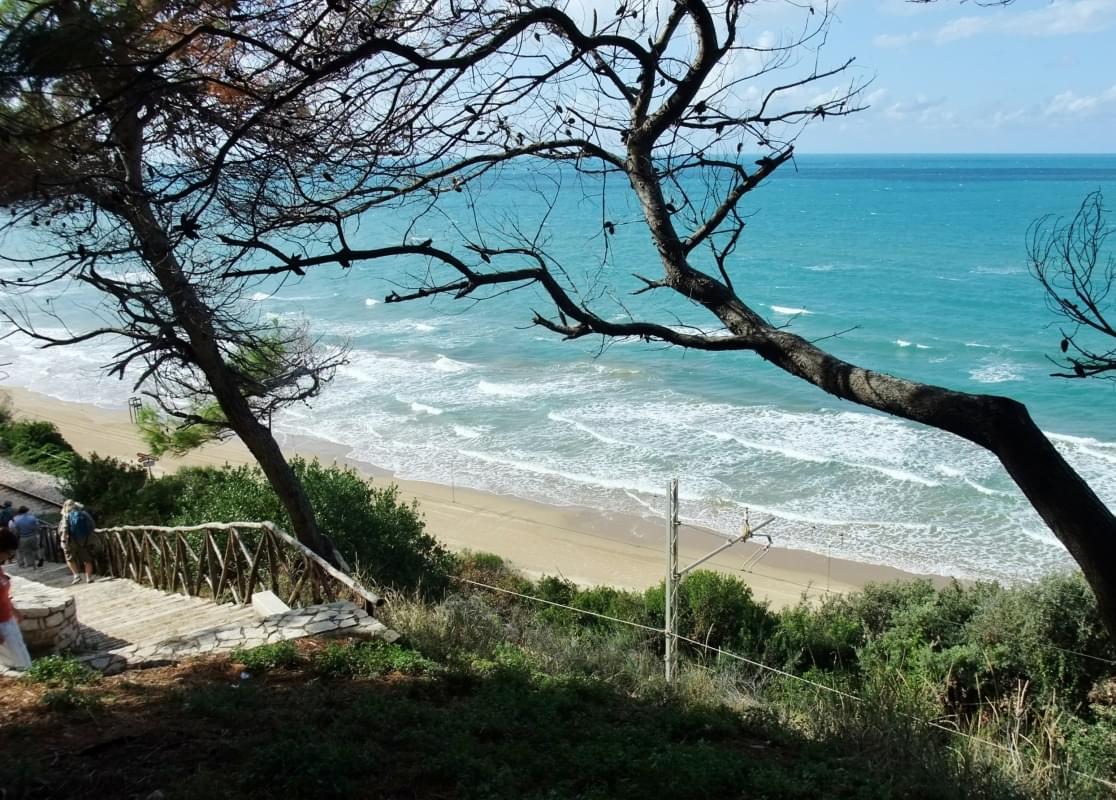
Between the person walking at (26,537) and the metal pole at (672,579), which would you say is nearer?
the metal pole at (672,579)

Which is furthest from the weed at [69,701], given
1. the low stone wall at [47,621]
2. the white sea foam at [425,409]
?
the white sea foam at [425,409]

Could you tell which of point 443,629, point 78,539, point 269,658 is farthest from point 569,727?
A: point 78,539

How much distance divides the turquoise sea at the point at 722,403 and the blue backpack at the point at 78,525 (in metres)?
3.40

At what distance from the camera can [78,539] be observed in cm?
1275

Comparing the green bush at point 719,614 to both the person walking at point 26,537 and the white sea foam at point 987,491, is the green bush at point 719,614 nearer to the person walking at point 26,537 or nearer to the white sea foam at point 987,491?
the person walking at point 26,537

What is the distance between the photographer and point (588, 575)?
20.6 meters

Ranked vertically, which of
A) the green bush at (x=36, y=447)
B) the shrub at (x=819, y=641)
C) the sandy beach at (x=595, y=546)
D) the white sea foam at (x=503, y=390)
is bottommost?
the shrub at (x=819, y=641)

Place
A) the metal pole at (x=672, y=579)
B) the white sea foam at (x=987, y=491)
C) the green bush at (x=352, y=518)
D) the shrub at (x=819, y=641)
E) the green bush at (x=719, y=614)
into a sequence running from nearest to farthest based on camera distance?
the metal pole at (x=672, y=579), the green bush at (x=352, y=518), the shrub at (x=819, y=641), the green bush at (x=719, y=614), the white sea foam at (x=987, y=491)

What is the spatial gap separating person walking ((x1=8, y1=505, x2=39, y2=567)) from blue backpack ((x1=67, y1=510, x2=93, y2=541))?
1543 mm

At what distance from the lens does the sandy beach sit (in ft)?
66.2

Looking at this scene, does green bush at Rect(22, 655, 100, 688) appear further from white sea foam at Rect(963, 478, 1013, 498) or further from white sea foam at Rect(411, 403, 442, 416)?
white sea foam at Rect(411, 403, 442, 416)

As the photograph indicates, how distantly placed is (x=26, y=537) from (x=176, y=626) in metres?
6.93

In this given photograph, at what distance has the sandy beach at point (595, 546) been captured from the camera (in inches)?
795

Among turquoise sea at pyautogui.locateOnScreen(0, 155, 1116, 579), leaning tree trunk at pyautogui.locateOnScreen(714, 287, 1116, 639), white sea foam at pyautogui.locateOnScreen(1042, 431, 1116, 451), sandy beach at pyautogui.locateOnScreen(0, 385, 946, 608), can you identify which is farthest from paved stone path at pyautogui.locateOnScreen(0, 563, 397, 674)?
white sea foam at pyautogui.locateOnScreen(1042, 431, 1116, 451)
